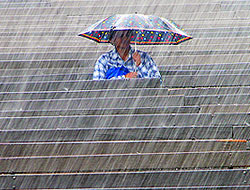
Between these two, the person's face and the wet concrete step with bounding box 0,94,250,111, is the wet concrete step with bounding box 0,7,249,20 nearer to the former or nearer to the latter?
the person's face

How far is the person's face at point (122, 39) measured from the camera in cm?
707

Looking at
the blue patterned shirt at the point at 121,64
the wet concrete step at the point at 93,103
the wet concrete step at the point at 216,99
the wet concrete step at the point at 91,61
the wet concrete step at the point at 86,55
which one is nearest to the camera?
the wet concrete step at the point at 93,103

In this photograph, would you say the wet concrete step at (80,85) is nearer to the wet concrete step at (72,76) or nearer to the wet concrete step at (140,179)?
the wet concrete step at (72,76)

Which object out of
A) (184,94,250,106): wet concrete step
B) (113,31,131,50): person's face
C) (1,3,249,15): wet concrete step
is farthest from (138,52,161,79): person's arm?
(1,3,249,15): wet concrete step

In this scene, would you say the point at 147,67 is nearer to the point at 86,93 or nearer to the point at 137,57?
the point at 137,57

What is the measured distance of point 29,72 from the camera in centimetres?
868

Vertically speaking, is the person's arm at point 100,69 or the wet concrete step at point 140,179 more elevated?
the wet concrete step at point 140,179

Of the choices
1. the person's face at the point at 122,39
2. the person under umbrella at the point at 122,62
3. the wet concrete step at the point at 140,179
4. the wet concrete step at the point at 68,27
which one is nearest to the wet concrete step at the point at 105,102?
the person under umbrella at the point at 122,62

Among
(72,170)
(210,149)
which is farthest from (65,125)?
(210,149)

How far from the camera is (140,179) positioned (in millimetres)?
4797

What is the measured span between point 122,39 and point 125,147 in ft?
7.67

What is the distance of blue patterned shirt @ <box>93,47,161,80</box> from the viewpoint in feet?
23.5

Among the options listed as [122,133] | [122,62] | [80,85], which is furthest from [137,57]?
[122,133]

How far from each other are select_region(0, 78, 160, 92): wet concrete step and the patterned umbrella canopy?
2.37 ft
